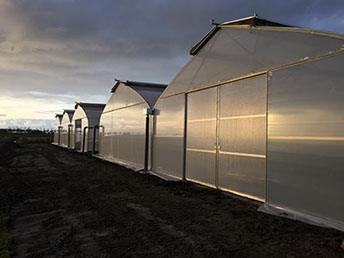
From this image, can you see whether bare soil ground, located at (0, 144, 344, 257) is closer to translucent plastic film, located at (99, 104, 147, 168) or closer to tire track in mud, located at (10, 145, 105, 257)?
tire track in mud, located at (10, 145, 105, 257)

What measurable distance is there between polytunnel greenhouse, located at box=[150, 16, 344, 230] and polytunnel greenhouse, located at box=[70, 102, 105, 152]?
1366 centimetres

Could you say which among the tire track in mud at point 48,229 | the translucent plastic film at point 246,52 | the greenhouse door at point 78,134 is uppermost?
the translucent plastic film at point 246,52

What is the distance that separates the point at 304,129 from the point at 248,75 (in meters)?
2.12

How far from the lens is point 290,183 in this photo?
5.65 m

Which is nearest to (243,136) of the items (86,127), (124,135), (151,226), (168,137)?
(151,226)

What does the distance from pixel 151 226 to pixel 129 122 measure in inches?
375

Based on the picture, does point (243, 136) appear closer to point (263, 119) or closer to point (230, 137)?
point (230, 137)

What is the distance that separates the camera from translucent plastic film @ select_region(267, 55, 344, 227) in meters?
4.82

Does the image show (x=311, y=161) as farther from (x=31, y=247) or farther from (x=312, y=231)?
(x=31, y=247)

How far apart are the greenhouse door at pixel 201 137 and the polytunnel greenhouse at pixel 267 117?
3cm

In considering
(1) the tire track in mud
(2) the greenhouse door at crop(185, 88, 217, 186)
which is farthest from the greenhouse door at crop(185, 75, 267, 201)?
(1) the tire track in mud

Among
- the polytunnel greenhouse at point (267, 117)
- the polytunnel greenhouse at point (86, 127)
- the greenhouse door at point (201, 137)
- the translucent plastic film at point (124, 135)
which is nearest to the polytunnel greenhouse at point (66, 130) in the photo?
the polytunnel greenhouse at point (86, 127)

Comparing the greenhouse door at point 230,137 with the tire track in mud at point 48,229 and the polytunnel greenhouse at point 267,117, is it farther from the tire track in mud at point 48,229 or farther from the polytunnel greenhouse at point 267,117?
the tire track in mud at point 48,229

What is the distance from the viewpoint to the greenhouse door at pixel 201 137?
8156 mm
